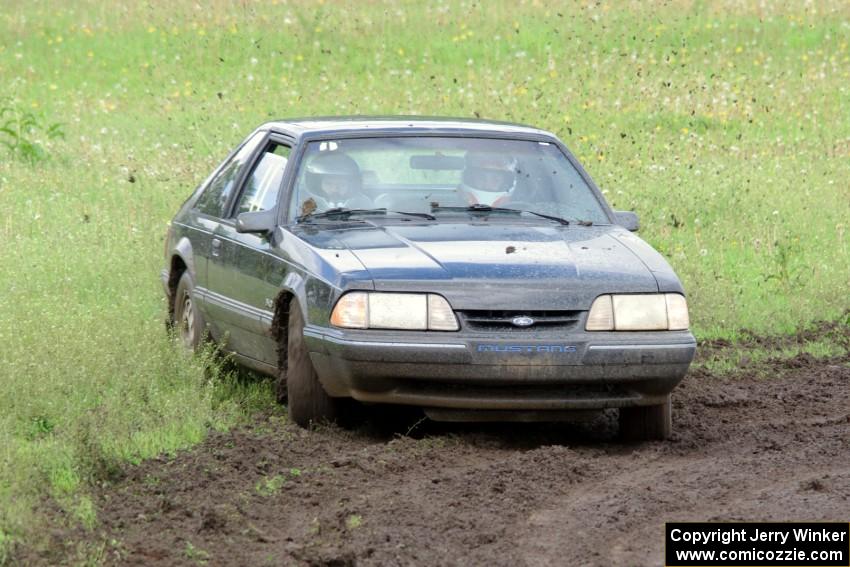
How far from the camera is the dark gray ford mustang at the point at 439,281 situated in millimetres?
Result: 7277

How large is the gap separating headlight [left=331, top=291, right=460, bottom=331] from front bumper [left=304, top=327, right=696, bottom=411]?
41 mm

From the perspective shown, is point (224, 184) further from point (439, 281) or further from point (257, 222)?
point (439, 281)

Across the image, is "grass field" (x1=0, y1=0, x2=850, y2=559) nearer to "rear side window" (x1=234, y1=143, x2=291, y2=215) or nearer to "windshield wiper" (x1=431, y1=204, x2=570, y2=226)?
"rear side window" (x1=234, y1=143, x2=291, y2=215)

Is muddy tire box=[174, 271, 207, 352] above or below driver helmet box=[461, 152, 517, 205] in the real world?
below

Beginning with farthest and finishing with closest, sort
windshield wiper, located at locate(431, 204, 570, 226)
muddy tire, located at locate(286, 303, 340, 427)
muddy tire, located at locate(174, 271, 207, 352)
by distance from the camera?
muddy tire, located at locate(174, 271, 207, 352)
windshield wiper, located at locate(431, 204, 570, 226)
muddy tire, located at locate(286, 303, 340, 427)

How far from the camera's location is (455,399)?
732 cm

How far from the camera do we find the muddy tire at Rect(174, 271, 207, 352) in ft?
30.9

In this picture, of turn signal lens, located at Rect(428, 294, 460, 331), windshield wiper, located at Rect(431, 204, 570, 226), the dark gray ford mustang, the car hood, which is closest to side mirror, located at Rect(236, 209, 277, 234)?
the dark gray ford mustang

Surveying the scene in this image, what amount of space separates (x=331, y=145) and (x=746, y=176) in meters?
10.4

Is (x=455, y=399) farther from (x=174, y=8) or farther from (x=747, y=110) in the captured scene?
(x=174, y=8)

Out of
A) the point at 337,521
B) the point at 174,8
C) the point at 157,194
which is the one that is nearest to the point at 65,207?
the point at 157,194

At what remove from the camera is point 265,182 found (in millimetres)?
9039

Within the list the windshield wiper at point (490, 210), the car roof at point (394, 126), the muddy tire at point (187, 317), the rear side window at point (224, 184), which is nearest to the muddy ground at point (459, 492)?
the windshield wiper at point (490, 210)

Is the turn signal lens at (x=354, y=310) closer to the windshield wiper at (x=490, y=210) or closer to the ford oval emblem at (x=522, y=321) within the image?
the ford oval emblem at (x=522, y=321)
